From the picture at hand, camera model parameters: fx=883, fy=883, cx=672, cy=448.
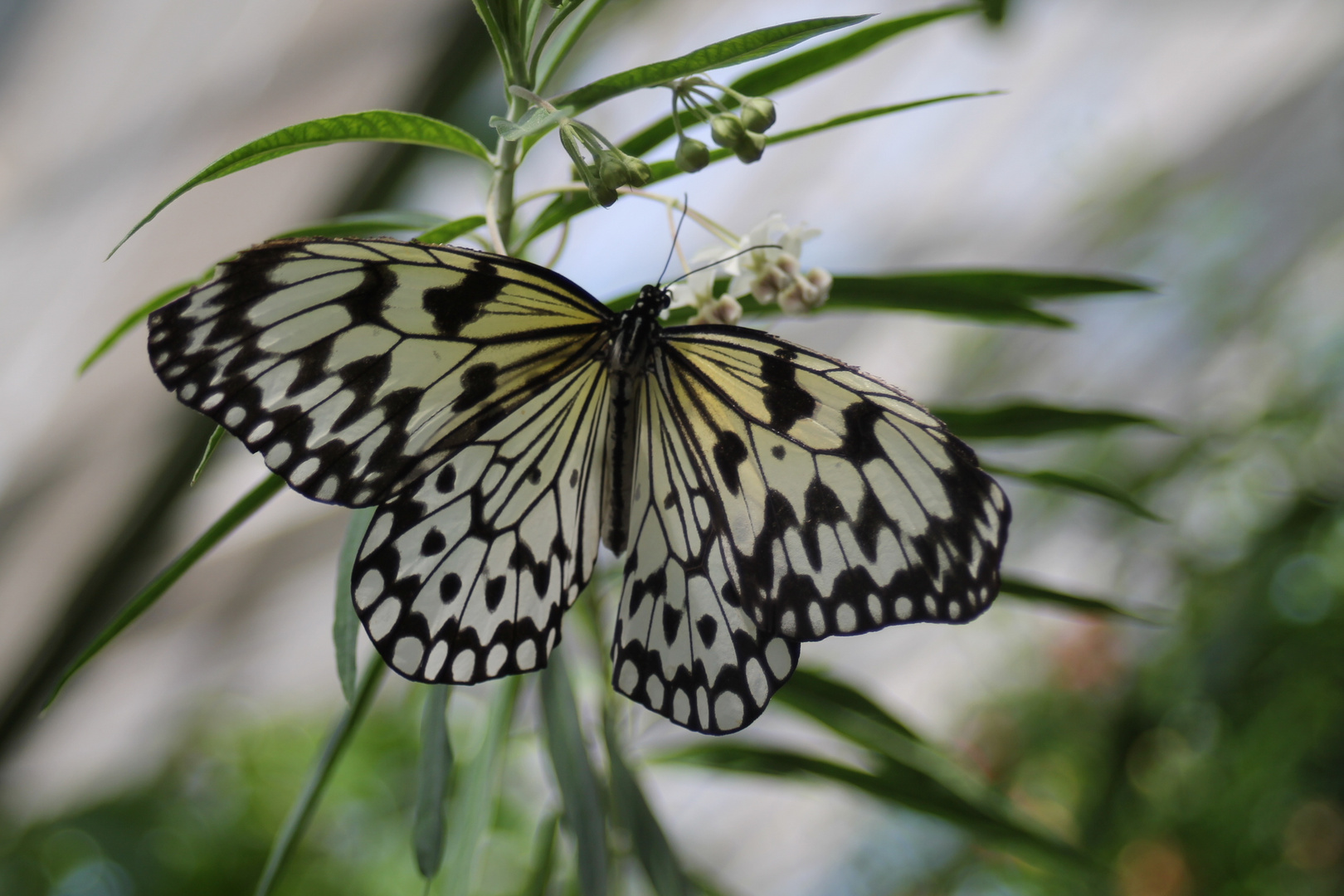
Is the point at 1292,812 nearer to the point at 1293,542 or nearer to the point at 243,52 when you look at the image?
the point at 1293,542

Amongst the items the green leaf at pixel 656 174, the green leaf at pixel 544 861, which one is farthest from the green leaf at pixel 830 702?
the green leaf at pixel 656 174

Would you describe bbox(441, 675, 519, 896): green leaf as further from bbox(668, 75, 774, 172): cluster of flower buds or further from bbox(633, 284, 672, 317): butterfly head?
bbox(668, 75, 774, 172): cluster of flower buds

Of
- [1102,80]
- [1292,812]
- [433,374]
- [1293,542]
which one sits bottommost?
[433,374]

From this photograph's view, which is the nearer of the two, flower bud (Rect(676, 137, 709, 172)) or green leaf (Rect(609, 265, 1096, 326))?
flower bud (Rect(676, 137, 709, 172))

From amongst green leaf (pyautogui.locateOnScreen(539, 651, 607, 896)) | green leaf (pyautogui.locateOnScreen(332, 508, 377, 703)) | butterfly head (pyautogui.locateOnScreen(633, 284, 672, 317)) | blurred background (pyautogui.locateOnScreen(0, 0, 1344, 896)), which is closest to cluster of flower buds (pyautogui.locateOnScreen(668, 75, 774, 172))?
butterfly head (pyautogui.locateOnScreen(633, 284, 672, 317))

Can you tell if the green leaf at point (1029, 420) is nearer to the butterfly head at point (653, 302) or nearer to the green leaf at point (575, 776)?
the butterfly head at point (653, 302)

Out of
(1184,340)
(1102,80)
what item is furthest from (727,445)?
(1184,340)
